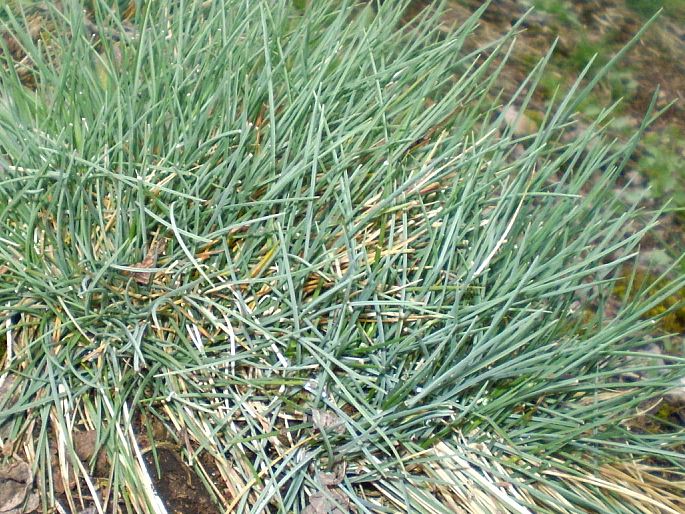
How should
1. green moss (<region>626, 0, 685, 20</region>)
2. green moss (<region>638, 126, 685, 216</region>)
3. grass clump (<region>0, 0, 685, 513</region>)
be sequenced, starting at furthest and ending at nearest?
green moss (<region>626, 0, 685, 20</region>)
green moss (<region>638, 126, 685, 216</region>)
grass clump (<region>0, 0, 685, 513</region>)

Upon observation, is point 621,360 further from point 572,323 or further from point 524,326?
point 524,326

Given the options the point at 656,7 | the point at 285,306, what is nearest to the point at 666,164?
the point at 656,7

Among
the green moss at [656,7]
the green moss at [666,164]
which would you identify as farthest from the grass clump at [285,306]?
the green moss at [656,7]

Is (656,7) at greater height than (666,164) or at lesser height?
greater

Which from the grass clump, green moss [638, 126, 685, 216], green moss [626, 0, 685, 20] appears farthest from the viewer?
green moss [626, 0, 685, 20]

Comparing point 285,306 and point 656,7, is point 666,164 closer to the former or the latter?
point 656,7

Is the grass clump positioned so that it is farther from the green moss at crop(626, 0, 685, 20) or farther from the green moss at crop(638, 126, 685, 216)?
the green moss at crop(626, 0, 685, 20)

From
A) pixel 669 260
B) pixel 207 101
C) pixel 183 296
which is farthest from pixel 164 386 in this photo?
pixel 669 260

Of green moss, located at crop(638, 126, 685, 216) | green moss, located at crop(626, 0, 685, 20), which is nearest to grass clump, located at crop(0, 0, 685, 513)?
green moss, located at crop(638, 126, 685, 216)
